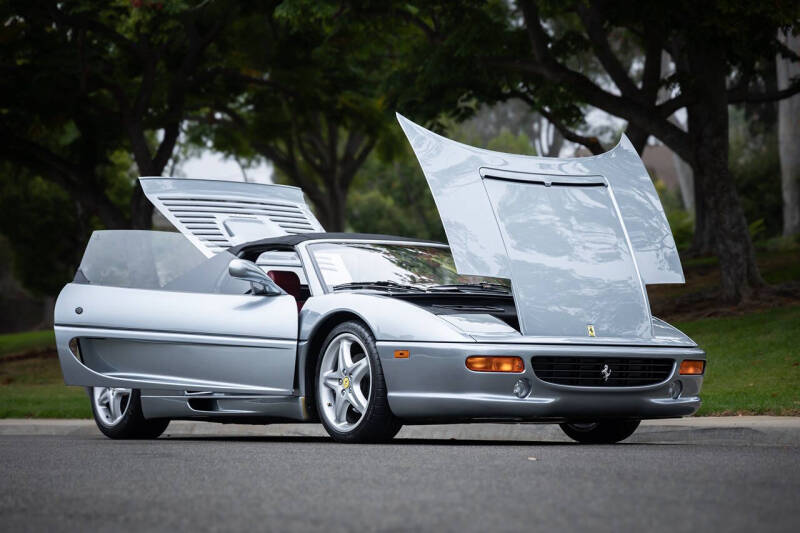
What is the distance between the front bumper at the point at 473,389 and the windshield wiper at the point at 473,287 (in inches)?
38.4

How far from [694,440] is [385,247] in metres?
2.79

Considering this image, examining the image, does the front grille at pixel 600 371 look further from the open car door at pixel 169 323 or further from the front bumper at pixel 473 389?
the open car door at pixel 169 323

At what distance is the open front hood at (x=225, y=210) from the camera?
32.1 feet

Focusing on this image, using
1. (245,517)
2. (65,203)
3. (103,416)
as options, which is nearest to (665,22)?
(103,416)

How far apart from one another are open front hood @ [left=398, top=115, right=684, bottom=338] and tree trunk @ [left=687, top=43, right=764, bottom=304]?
37.1ft

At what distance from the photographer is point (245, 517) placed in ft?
15.0

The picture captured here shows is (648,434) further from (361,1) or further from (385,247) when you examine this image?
(361,1)

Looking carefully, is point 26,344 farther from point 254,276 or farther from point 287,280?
point 254,276

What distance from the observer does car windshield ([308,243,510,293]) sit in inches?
335

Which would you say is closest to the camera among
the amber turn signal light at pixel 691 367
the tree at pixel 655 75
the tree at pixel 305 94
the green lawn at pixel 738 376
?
the amber turn signal light at pixel 691 367

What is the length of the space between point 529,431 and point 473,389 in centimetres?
293

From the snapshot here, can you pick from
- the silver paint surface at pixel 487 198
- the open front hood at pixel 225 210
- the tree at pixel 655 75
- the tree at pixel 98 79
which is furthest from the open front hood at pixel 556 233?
the tree at pixel 98 79

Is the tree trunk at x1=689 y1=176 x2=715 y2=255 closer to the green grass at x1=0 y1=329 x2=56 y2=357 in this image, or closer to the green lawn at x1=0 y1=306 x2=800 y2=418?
the green lawn at x1=0 y1=306 x2=800 y2=418

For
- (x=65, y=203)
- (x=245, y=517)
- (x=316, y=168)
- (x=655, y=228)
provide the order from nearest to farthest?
(x=245, y=517), (x=655, y=228), (x=316, y=168), (x=65, y=203)
